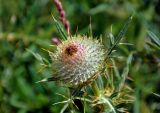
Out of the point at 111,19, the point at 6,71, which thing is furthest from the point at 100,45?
the point at 111,19

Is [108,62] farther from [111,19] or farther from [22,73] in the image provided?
[111,19]

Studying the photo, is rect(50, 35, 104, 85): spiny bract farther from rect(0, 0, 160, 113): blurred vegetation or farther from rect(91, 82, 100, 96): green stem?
rect(0, 0, 160, 113): blurred vegetation

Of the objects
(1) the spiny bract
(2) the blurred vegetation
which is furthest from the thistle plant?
(2) the blurred vegetation

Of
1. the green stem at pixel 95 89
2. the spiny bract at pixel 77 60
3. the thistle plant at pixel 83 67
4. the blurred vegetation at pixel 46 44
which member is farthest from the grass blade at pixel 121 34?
the blurred vegetation at pixel 46 44

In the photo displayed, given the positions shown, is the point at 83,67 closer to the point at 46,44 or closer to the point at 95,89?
the point at 95,89

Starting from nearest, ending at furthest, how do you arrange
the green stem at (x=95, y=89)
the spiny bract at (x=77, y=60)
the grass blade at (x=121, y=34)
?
the grass blade at (x=121, y=34) → the spiny bract at (x=77, y=60) → the green stem at (x=95, y=89)

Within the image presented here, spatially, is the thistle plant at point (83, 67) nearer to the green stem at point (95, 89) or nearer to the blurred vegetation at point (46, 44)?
the green stem at point (95, 89)

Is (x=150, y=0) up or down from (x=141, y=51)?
up
